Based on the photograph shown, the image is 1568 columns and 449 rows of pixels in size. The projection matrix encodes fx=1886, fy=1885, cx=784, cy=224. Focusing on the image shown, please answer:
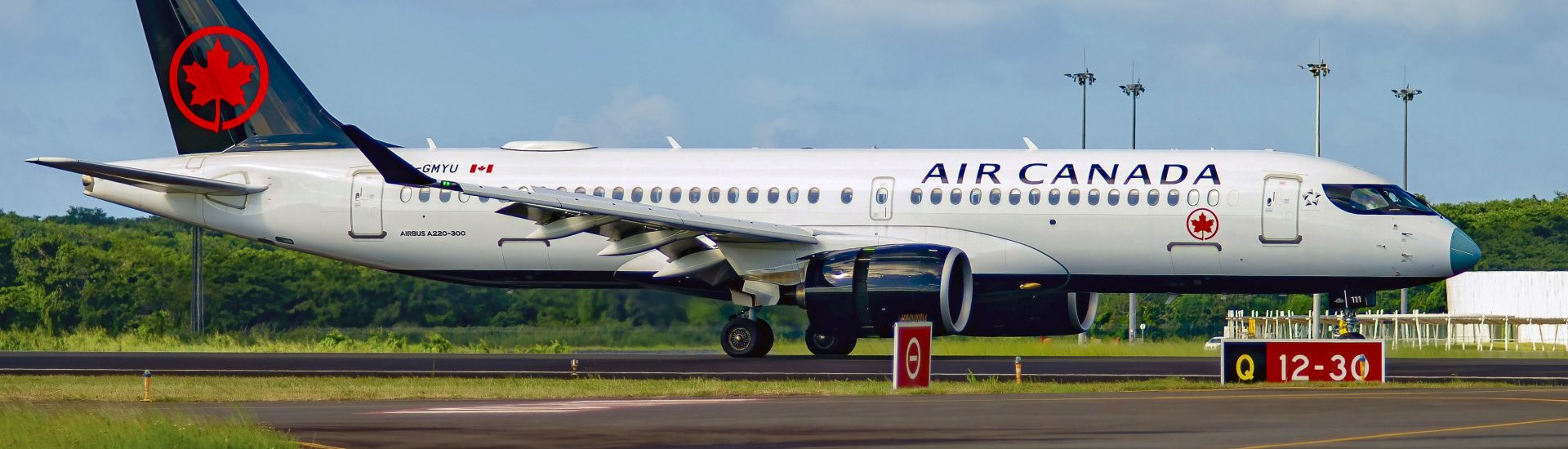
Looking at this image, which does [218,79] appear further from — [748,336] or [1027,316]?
[1027,316]

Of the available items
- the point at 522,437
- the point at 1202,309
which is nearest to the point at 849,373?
the point at 522,437

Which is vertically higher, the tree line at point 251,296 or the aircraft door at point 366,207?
the aircraft door at point 366,207

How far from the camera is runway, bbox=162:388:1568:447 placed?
1395 cm

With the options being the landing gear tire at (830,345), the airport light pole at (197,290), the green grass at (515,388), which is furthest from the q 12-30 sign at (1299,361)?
the airport light pole at (197,290)

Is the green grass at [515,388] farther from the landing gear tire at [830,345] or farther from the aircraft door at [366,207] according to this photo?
the aircraft door at [366,207]

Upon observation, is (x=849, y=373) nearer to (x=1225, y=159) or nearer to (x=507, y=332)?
(x=1225, y=159)

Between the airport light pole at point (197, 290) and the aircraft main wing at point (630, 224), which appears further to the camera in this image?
the airport light pole at point (197, 290)

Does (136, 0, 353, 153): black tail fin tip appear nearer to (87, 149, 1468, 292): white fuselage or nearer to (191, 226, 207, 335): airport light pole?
(87, 149, 1468, 292): white fuselage

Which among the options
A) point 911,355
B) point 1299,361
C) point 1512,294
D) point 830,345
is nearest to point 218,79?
point 830,345

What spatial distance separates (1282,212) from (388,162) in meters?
13.2

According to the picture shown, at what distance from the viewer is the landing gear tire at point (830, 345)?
3117cm

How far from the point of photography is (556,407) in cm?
1875

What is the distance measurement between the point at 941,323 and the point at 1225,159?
557cm

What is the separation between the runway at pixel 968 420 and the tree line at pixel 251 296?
13.5 m
